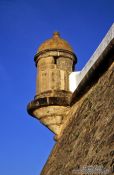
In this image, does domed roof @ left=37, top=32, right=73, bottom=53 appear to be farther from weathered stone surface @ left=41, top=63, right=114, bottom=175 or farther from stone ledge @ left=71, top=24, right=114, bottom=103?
weathered stone surface @ left=41, top=63, right=114, bottom=175

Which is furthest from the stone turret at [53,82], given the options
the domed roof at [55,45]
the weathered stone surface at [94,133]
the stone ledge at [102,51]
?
the weathered stone surface at [94,133]

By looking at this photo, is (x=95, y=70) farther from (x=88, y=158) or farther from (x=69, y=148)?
(x=88, y=158)

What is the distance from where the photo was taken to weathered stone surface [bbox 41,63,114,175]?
346cm

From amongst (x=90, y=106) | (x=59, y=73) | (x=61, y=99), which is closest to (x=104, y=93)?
(x=90, y=106)

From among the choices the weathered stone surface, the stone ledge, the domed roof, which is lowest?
the weathered stone surface

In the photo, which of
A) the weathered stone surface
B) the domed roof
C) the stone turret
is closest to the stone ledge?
the weathered stone surface

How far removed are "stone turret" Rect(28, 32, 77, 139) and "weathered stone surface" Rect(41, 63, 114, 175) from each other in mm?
1308

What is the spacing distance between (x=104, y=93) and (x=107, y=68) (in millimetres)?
562

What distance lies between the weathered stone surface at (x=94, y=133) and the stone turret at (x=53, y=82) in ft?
4.29

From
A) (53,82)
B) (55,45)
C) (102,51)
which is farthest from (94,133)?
(55,45)

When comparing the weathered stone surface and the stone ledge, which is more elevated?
the stone ledge

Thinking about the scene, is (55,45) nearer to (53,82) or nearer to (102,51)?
(53,82)

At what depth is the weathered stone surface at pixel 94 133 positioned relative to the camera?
11.3 ft

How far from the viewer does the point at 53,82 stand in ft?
23.7
